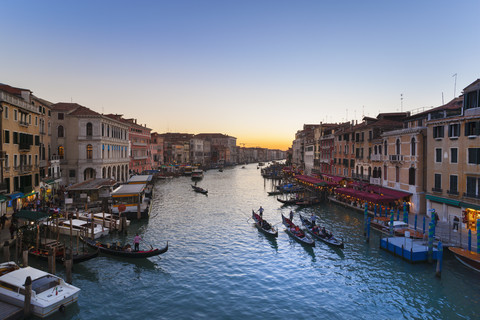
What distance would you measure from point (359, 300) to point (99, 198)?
29039 millimetres

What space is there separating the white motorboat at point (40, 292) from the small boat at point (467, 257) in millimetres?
20560

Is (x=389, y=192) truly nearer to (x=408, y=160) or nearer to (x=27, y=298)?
(x=408, y=160)

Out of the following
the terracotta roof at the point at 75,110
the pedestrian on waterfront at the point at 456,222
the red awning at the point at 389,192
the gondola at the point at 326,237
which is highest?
the terracotta roof at the point at 75,110

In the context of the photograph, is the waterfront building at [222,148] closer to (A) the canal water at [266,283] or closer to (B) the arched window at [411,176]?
(B) the arched window at [411,176]

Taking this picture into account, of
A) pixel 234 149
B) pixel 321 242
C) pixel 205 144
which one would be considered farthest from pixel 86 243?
pixel 234 149

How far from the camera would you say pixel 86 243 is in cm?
2130

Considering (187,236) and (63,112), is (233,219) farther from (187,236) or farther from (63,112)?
(63,112)

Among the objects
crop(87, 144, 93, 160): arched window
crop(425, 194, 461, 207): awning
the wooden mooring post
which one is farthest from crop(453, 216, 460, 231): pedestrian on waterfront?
crop(87, 144, 93, 160): arched window

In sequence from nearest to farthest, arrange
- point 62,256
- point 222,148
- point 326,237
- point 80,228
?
point 62,256
point 326,237
point 80,228
point 222,148

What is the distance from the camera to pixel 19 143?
84.4 feet

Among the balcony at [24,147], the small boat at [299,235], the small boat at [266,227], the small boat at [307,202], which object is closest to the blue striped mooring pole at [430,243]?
the small boat at [299,235]

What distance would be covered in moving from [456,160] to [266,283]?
700 inches

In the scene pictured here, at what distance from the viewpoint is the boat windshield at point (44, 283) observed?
42.6ft

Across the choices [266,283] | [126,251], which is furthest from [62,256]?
[266,283]
